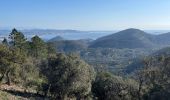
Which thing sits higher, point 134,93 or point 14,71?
point 14,71

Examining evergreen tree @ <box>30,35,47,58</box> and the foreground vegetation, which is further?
evergreen tree @ <box>30,35,47,58</box>

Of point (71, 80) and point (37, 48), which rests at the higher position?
point (71, 80)

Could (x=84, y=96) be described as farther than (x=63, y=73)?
Yes

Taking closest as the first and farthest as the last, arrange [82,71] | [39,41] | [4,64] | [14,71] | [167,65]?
[82,71]
[4,64]
[14,71]
[167,65]
[39,41]

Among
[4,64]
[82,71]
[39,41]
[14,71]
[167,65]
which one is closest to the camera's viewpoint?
[82,71]

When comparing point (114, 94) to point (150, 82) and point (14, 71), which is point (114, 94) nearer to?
point (150, 82)

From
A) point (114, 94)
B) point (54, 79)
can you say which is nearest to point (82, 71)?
point (54, 79)

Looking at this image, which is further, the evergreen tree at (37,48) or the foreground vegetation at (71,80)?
the evergreen tree at (37,48)

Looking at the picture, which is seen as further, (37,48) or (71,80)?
(37,48)
